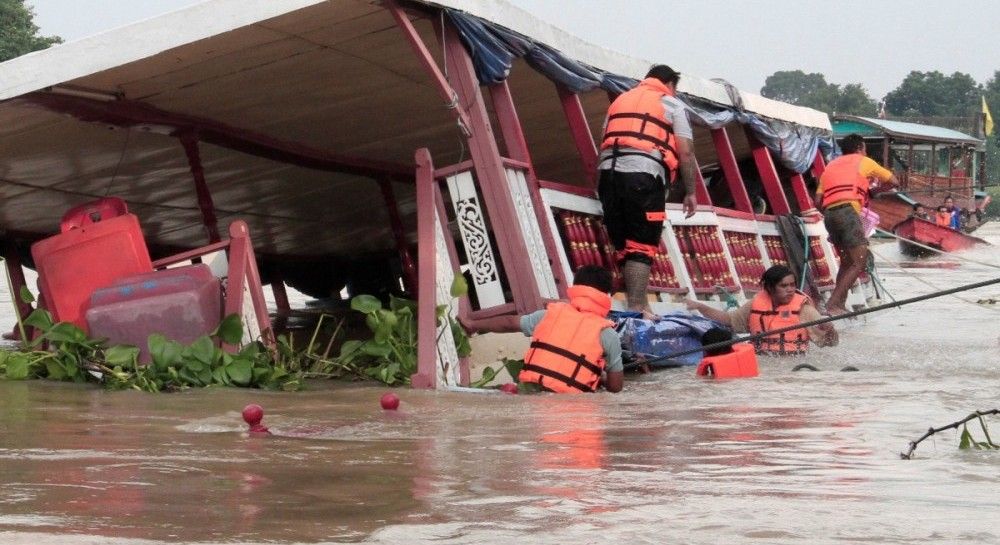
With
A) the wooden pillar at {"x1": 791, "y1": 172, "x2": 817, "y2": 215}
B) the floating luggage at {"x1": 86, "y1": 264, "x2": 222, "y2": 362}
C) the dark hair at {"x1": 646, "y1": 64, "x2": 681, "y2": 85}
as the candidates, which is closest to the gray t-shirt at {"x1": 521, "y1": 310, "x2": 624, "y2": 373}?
the floating luggage at {"x1": 86, "y1": 264, "x2": 222, "y2": 362}

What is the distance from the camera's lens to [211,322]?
855cm

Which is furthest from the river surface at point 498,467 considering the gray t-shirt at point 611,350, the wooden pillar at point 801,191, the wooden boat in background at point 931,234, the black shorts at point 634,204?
the wooden boat in background at point 931,234

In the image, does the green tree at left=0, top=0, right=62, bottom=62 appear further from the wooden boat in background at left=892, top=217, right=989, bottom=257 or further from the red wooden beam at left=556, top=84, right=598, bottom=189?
the red wooden beam at left=556, top=84, right=598, bottom=189

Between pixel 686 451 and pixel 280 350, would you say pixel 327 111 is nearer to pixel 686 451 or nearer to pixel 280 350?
pixel 280 350

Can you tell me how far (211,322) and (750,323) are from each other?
4.13m

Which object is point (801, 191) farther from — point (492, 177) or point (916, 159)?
point (916, 159)

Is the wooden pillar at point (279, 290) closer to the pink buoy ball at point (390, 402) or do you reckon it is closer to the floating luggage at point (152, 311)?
the floating luggage at point (152, 311)

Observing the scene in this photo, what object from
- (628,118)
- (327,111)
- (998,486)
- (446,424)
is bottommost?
(998,486)

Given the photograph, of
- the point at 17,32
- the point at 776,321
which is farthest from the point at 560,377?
the point at 17,32

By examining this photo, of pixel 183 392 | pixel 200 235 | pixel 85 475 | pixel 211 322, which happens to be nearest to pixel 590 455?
pixel 85 475

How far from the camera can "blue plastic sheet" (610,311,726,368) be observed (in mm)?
9164

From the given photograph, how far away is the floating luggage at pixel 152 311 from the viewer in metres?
8.37

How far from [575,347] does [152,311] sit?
2440 millimetres

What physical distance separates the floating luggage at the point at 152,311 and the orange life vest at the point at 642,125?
2954mm
